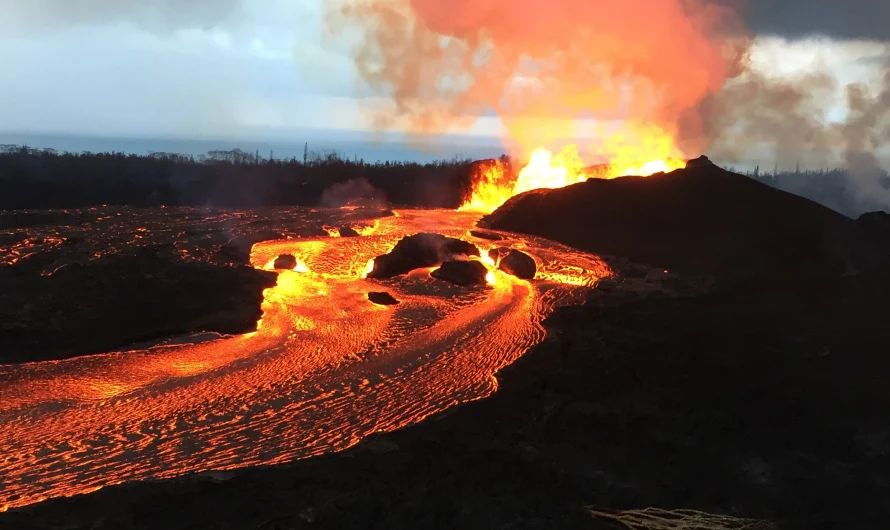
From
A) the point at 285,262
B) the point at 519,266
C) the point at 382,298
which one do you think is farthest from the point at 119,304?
the point at 519,266

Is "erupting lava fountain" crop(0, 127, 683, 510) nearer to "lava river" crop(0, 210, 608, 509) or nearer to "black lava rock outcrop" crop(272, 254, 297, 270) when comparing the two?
"lava river" crop(0, 210, 608, 509)

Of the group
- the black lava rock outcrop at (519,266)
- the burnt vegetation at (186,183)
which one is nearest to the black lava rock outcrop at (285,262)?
the black lava rock outcrop at (519,266)

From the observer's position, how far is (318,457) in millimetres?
10617

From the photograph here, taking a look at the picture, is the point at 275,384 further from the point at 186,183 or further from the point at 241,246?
the point at 186,183

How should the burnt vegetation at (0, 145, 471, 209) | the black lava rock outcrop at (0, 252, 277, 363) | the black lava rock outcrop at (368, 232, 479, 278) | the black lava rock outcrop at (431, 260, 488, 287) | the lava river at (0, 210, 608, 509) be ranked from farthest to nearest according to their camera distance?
the burnt vegetation at (0, 145, 471, 209)
the black lava rock outcrop at (368, 232, 479, 278)
the black lava rock outcrop at (431, 260, 488, 287)
the black lava rock outcrop at (0, 252, 277, 363)
the lava river at (0, 210, 608, 509)

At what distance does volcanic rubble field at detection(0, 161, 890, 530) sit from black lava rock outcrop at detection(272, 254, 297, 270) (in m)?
12.2

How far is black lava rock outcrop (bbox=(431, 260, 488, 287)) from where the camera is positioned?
81.7ft

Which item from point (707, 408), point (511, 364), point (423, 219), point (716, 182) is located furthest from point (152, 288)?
point (716, 182)

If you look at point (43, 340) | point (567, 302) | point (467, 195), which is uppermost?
point (467, 195)

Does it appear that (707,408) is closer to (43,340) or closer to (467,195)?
(43,340)

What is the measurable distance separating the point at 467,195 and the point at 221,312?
133 feet

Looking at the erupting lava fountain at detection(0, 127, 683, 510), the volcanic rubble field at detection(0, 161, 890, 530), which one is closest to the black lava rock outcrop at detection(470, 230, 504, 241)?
the erupting lava fountain at detection(0, 127, 683, 510)

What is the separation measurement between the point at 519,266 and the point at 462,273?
113 inches

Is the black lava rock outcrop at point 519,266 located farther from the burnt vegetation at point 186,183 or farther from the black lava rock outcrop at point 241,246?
the burnt vegetation at point 186,183
